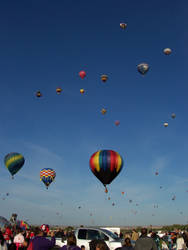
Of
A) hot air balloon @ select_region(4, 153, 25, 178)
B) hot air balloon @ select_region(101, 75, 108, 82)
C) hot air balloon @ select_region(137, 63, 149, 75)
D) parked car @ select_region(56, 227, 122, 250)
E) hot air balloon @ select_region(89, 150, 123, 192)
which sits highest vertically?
hot air balloon @ select_region(137, 63, 149, 75)

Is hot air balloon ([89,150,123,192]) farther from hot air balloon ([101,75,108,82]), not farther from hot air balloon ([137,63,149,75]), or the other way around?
hot air balloon ([137,63,149,75])

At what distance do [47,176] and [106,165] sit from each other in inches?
576

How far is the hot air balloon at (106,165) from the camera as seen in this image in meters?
24.1

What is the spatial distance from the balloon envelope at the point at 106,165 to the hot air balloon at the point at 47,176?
510 inches

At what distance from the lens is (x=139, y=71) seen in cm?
3231

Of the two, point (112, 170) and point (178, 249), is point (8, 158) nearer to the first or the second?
point (112, 170)

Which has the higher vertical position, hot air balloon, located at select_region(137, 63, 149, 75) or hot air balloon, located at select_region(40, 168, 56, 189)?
hot air balloon, located at select_region(137, 63, 149, 75)

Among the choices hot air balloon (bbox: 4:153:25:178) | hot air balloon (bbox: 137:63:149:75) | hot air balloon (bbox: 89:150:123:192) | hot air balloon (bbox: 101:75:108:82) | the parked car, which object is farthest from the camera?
hot air balloon (bbox: 4:153:25:178)

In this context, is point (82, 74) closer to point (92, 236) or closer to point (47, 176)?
point (47, 176)

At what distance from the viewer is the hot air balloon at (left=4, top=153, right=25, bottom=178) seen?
34400 millimetres

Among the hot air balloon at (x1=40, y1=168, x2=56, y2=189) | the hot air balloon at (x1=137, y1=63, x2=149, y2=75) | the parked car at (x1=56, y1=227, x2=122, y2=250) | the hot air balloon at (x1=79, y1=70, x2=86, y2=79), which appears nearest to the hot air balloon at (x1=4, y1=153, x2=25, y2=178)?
the hot air balloon at (x1=40, y1=168, x2=56, y2=189)

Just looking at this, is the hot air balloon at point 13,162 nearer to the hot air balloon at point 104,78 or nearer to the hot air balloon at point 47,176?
the hot air balloon at point 47,176

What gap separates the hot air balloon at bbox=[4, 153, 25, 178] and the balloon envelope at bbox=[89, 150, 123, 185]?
1335 centimetres

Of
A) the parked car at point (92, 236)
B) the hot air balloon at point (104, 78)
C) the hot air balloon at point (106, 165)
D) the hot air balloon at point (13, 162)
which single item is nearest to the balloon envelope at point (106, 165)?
the hot air balloon at point (106, 165)
